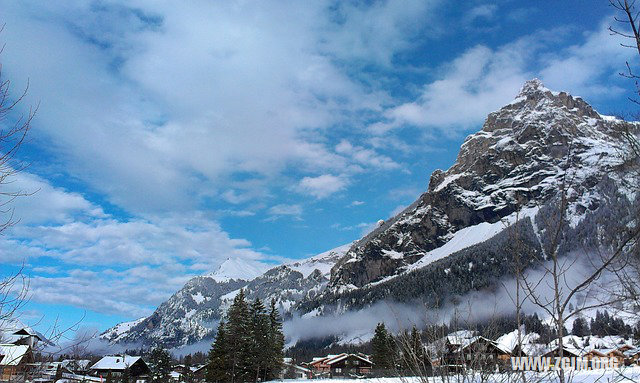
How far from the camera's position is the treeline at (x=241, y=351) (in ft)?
145

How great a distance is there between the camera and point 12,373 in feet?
19.7

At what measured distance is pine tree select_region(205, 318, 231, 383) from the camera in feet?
145

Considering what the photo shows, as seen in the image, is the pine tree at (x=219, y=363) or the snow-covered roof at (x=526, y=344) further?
the pine tree at (x=219, y=363)

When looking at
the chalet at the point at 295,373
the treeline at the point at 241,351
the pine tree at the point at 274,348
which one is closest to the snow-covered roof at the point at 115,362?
the chalet at the point at 295,373

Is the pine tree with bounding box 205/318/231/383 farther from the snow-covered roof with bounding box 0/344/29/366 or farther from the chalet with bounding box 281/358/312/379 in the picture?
the snow-covered roof with bounding box 0/344/29/366

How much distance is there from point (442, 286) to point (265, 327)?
134951 mm

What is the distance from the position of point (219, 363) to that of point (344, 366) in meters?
41.3

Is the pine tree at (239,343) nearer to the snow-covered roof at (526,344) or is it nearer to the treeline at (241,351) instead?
the treeline at (241,351)

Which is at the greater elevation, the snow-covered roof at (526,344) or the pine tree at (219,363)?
the snow-covered roof at (526,344)

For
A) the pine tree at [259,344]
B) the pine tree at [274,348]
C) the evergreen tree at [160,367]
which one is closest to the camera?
the pine tree at [259,344]

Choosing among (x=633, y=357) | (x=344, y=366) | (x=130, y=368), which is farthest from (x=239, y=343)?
(x=344, y=366)

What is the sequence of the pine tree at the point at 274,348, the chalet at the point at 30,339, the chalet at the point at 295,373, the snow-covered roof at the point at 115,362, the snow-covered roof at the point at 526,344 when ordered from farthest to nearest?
1. the chalet at the point at 295,373
2. the snow-covered roof at the point at 115,362
3. the pine tree at the point at 274,348
4. the snow-covered roof at the point at 526,344
5. the chalet at the point at 30,339

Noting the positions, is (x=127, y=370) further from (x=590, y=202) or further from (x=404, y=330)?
(x=590, y=202)

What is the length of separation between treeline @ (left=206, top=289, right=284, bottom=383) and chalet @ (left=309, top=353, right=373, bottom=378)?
635 inches
